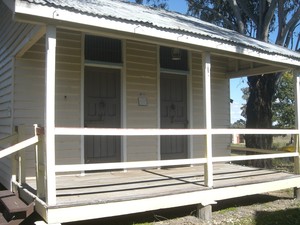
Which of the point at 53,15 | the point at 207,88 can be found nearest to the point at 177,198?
the point at 207,88

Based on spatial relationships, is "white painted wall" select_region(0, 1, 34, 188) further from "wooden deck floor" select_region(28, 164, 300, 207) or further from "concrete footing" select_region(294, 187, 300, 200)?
"concrete footing" select_region(294, 187, 300, 200)

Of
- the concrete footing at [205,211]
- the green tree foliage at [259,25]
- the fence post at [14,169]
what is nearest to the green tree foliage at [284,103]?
the green tree foliage at [259,25]

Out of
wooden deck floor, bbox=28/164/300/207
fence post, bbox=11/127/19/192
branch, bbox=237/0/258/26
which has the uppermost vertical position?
branch, bbox=237/0/258/26

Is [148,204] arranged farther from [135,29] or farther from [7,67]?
[7,67]

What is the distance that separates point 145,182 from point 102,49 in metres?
2.91

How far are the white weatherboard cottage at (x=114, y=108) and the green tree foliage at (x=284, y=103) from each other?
19351 millimetres

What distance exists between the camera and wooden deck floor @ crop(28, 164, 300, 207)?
5.46 m

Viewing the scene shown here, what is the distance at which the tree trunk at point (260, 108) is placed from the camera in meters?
12.1

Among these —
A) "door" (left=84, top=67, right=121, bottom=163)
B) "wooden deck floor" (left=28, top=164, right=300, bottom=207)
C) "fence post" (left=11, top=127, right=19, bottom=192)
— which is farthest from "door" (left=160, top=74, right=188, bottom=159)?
"fence post" (left=11, top=127, right=19, bottom=192)

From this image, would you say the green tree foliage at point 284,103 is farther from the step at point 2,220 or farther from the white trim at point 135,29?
the step at point 2,220

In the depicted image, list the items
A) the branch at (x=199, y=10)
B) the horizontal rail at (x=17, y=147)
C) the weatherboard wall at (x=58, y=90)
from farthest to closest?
the branch at (x=199, y=10) < the weatherboard wall at (x=58, y=90) < the horizontal rail at (x=17, y=147)

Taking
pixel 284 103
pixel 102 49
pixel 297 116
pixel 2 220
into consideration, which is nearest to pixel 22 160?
pixel 2 220

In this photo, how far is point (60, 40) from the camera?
7371mm

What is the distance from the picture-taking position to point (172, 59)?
28.9ft
